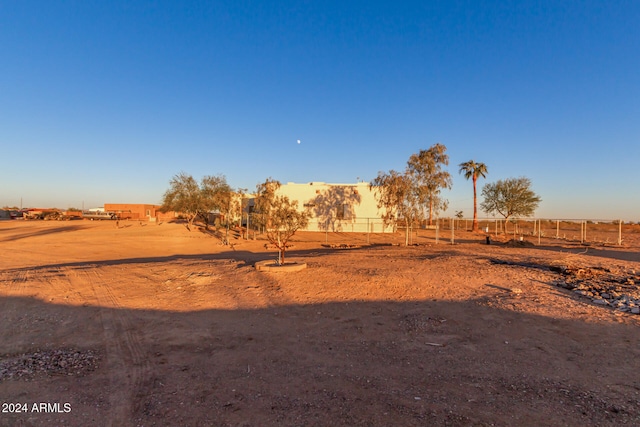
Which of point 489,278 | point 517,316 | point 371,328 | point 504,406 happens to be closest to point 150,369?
point 371,328

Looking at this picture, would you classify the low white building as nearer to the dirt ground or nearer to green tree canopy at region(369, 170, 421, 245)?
green tree canopy at region(369, 170, 421, 245)

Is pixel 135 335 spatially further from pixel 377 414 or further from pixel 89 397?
pixel 377 414

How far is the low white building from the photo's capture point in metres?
37.6

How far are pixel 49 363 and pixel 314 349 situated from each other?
176 inches

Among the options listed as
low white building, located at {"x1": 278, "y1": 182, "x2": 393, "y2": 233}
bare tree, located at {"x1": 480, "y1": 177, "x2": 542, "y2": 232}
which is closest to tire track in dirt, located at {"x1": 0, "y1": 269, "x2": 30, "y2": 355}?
low white building, located at {"x1": 278, "y1": 182, "x2": 393, "y2": 233}

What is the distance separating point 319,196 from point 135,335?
31033 mm

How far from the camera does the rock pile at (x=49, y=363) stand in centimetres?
547

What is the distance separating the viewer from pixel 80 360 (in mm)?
6055

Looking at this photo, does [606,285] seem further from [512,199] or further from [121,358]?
[512,199]

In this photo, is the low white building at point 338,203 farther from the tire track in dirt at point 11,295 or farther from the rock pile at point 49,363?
the rock pile at point 49,363

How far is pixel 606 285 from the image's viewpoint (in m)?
10.5

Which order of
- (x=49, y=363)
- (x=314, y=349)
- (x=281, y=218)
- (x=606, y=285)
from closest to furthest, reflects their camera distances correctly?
(x=49, y=363)
(x=314, y=349)
(x=606, y=285)
(x=281, y=218)

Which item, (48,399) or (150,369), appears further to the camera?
(150,369)

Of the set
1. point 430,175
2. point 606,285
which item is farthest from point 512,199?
point 606,285
